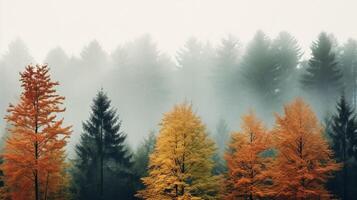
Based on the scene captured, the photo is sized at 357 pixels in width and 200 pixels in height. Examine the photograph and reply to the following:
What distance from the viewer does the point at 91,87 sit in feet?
264

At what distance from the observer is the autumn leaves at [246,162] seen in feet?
124

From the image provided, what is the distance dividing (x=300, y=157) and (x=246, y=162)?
445 centimetres

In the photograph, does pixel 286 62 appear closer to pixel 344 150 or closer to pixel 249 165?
pixel 344 150

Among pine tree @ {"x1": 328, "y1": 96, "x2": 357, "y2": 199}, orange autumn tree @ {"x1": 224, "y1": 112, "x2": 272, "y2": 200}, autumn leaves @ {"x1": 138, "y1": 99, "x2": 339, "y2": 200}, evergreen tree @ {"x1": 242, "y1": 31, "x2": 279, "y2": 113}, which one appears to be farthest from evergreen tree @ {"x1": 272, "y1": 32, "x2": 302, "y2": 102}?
orange autumn tree @ {"x1": 224, "y1": 112, "x2": 272, "y2": 200}

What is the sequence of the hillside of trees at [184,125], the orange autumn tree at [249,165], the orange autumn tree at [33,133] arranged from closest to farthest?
the orange autumn tree at [33,133], the hillside of trees at [184,125], the orange autumn tree at [249,165]

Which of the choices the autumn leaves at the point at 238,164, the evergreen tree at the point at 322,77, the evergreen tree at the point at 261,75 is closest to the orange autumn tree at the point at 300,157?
the autumn leaves at the point at 238,164

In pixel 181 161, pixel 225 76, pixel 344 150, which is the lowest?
pixel 181 161

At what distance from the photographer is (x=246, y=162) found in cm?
3862

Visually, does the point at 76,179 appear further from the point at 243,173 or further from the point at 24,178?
the point at 243,173

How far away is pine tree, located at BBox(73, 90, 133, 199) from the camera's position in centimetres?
4466

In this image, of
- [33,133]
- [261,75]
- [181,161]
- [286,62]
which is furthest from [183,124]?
[286,62]

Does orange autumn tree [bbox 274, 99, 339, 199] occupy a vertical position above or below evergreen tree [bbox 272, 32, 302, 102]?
below

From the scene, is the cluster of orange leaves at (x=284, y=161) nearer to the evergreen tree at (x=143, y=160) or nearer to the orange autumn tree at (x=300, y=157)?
the orange autumn tree at (x=300, y=157)

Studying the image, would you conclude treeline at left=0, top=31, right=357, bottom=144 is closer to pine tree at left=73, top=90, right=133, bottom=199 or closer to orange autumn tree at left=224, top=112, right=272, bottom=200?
pine tree at left=73, top=90, right=133, bottom=199
